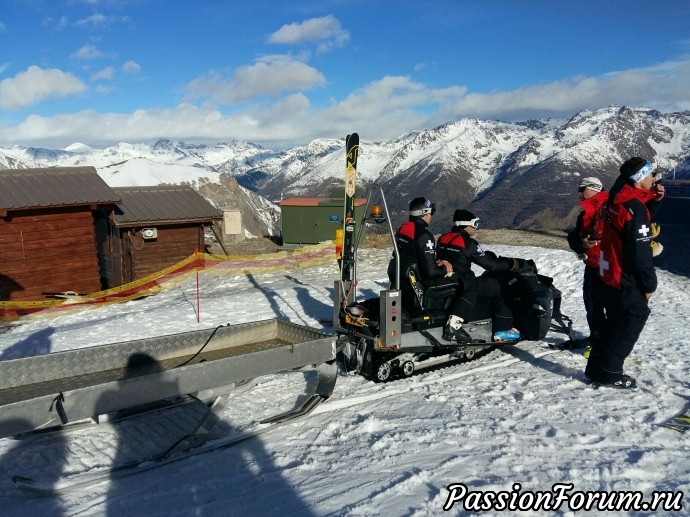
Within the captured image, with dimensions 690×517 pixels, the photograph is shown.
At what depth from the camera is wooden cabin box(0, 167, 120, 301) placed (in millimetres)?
14961

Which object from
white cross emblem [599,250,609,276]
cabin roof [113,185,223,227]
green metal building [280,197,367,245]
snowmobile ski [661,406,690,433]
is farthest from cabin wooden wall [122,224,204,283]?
snowmobile ski [661,406,690,433]

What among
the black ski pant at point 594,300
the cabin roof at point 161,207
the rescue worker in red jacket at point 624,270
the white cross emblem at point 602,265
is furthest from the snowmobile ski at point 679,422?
the cabin roof at point 161,207

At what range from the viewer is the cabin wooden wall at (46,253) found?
14969mm

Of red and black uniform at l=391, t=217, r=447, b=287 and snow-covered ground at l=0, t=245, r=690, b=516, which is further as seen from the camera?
red and black uniform at l=391, t=217, r=447, b=287

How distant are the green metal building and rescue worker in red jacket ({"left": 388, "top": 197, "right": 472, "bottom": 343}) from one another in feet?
60.2

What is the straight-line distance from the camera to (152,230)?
1938cm

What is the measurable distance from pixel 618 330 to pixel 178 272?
14.7 meters

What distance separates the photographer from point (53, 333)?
10719mm

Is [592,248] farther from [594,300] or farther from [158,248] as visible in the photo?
[158,248]

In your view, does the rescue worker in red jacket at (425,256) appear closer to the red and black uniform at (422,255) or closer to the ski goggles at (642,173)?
the red and black uniform at (422,255)

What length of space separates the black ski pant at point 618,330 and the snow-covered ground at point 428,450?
24 centimetres

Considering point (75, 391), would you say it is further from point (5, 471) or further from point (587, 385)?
point (587, 385)

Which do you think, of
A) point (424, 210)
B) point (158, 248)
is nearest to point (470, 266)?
point (424, 210)

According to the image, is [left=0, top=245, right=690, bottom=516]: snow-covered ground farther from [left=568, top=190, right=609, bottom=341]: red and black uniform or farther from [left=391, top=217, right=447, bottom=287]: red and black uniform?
[left=391, top=217, right=447, bottom=287]: red and black uniform
